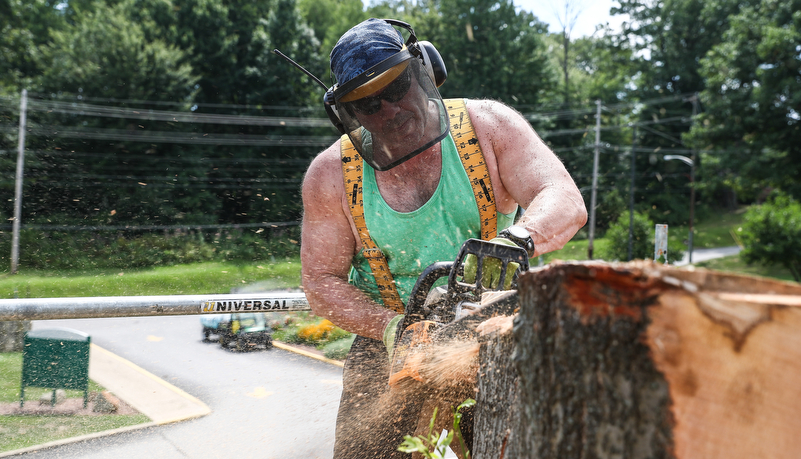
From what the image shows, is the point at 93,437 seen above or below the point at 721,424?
below

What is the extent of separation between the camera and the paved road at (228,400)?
3.04 meters

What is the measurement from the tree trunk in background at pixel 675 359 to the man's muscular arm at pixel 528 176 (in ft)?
3.24

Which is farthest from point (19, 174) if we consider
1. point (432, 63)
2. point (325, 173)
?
point (432, 63)

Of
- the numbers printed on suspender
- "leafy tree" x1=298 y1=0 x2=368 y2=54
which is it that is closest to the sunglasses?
the numbers printed on suspender

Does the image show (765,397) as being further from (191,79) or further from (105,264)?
(191,79)

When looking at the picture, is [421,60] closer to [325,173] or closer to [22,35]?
[325,173]

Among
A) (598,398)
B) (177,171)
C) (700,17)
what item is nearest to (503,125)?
(598,398)

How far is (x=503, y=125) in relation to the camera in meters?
1.96

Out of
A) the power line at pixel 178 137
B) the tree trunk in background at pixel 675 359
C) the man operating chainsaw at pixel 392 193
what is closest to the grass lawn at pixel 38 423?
the man operating chainsaw at pixel 392 193

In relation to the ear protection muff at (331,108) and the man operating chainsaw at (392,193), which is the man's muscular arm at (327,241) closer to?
the man operating chainsaw at (392,193)

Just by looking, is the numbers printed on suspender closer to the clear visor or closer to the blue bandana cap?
the clear visor

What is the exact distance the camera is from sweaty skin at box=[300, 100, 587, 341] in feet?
6.03

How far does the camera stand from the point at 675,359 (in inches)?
23.2

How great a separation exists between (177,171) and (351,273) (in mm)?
19863
